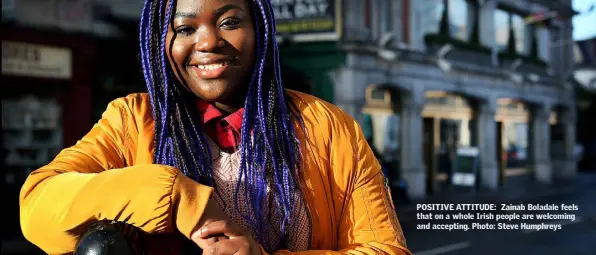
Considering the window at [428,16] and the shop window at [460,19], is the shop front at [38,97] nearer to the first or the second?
the window at [428,16]

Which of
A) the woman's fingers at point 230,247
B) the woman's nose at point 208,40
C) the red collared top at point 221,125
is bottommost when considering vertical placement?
the woman's fingers at point 230,247

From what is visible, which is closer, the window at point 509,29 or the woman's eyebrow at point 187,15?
the woman's eyebrow at point 187,15

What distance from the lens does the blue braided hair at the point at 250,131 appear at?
1258mm

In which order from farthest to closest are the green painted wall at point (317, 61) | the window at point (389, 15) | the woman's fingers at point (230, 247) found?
the window at point (389, 15) < the green painted wall at point (317, 61) < the woman's fingers at point (230, 247)

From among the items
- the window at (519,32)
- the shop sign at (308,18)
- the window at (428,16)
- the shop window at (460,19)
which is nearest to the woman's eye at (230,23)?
the shop sign at (308,18)

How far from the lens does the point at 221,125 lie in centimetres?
133

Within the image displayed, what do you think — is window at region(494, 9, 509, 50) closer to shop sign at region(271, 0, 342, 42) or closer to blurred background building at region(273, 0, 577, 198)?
blurred background building at region(273, 0, 577, 198)

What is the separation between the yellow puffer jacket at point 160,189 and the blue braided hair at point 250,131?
4 centimetres

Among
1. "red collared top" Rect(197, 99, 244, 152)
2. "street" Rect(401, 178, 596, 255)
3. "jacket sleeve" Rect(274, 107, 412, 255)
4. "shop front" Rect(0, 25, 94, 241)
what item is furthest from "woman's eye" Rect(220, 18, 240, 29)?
"shop front" Rect(0, 25, 94, 241)

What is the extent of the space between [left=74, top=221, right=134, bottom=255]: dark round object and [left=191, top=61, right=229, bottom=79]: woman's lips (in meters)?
0.39

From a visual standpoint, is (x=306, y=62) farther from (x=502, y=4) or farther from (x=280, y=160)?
(x=280, y=160)

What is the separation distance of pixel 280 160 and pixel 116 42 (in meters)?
10.5

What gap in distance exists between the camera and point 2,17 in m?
9.63

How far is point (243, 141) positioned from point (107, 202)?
358 mm
